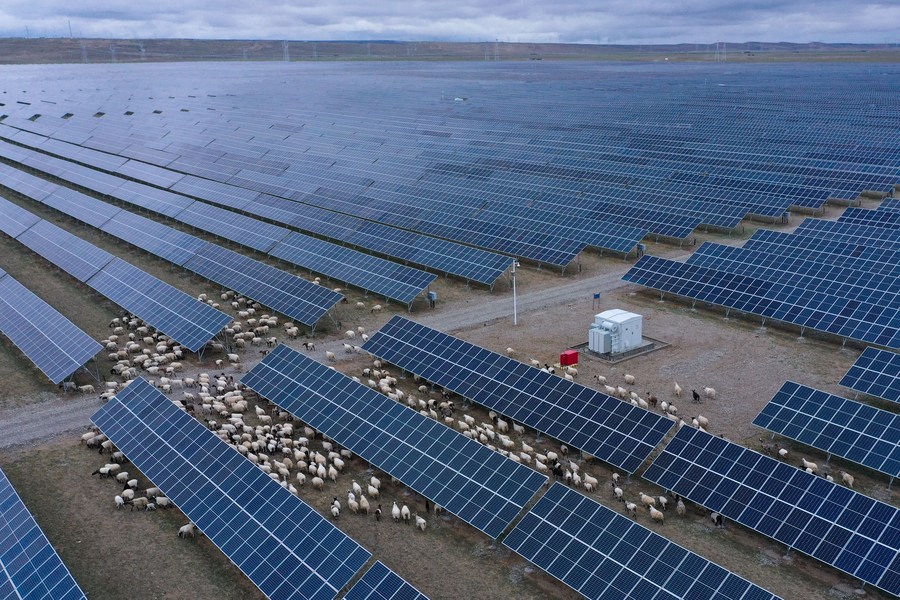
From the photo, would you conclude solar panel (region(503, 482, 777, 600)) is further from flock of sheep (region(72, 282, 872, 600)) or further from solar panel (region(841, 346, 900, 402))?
solar panel (region(841, 346, 900, 402))

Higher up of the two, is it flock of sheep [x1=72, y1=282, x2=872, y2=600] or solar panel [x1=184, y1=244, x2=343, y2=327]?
flock of sheep [x1=72, y1=282, x2=872, y2=600]

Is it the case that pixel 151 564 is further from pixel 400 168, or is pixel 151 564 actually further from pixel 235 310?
pixel 400 168

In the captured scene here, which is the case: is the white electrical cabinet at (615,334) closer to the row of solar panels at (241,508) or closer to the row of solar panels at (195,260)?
the row of solar panels at (195,260)

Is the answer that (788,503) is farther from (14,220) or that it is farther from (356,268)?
(14,220)

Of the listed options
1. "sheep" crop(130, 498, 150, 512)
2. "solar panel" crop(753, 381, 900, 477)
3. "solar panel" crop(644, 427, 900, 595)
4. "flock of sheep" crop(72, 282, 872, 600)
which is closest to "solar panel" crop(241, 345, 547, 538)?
"flock of sheep" crop(72, 282, 872, 600)

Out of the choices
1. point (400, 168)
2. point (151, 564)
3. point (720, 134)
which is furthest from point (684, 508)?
point (720, 134)

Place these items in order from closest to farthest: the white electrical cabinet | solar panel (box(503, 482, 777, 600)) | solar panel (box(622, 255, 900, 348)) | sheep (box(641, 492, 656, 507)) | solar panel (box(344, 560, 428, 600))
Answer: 1. solar panel (box(503, 482, 777, 600))
2. solar panel (box(344, 560, 428, 600))
3. sheep (box(641, 492, 656, 507))
4. solar panel (box(622, 255, 900, 348))
5. the white electrical cabinet
